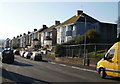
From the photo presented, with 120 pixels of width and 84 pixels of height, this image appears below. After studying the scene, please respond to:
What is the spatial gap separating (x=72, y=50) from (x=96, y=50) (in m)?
7.04

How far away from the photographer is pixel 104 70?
54.1ft

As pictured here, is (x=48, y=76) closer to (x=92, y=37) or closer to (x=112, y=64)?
(x=112, y=64)

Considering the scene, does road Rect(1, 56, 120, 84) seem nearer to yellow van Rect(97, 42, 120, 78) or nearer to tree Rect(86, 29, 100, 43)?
yellow van Rect(97, 42, 120, 78)

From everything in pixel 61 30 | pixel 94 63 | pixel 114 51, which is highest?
pixel 61 30

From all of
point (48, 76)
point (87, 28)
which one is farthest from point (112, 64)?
point (87, 28)

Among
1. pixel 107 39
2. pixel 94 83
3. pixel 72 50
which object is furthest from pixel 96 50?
pixel 107 39

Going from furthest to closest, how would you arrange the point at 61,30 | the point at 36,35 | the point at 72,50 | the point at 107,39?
1. the point at 36,35
2. the point at 61,30
3. the point at 107,39
4. the point at 72,50

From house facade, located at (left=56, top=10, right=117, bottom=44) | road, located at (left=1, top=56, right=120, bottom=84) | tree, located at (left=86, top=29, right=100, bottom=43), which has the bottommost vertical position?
road, located at (left=1, top=56, right=120, bottom=84)

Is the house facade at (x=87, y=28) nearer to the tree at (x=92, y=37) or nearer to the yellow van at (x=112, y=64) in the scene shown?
the tree at (x=92, y=37)

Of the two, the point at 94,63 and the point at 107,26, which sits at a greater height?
the point at 107,26

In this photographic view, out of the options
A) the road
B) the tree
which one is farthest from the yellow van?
the tree

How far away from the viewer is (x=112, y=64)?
15516mm

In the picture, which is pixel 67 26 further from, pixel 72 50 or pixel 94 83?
pixel 94 83

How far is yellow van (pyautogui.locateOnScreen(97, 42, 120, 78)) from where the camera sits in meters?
15.1
